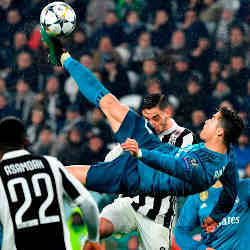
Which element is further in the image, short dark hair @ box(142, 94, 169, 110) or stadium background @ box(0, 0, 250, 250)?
stadium background @ box(0, 0, 250, 250)

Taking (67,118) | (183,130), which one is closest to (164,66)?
(67,118)

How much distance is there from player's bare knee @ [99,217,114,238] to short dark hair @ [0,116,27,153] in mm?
1977

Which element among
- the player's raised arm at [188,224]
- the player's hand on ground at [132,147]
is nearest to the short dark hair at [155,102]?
the player's raised arm at [188,224]

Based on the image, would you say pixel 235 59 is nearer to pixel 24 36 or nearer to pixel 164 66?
pixel 164 66

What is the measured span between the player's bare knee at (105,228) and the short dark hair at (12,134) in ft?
6.49

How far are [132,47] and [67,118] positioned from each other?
147cm

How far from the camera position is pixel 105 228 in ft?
18.8

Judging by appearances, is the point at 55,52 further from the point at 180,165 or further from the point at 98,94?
the point at 180,165

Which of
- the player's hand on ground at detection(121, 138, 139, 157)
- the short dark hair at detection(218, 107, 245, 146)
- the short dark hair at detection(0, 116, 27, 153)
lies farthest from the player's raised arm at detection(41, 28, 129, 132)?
the short dark hair at detection(0, 116, 27, 153)

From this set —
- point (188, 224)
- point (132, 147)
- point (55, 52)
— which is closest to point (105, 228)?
point (188, 224)

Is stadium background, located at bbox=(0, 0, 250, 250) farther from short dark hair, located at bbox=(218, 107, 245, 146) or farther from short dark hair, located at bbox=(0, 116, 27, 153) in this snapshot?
short dark hair, located at bbox=(0, 116, 27, 153)

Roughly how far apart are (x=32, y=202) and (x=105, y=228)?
1.99 m

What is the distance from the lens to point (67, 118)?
9.48 m

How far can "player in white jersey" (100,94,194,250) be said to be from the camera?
5844 millimetres
